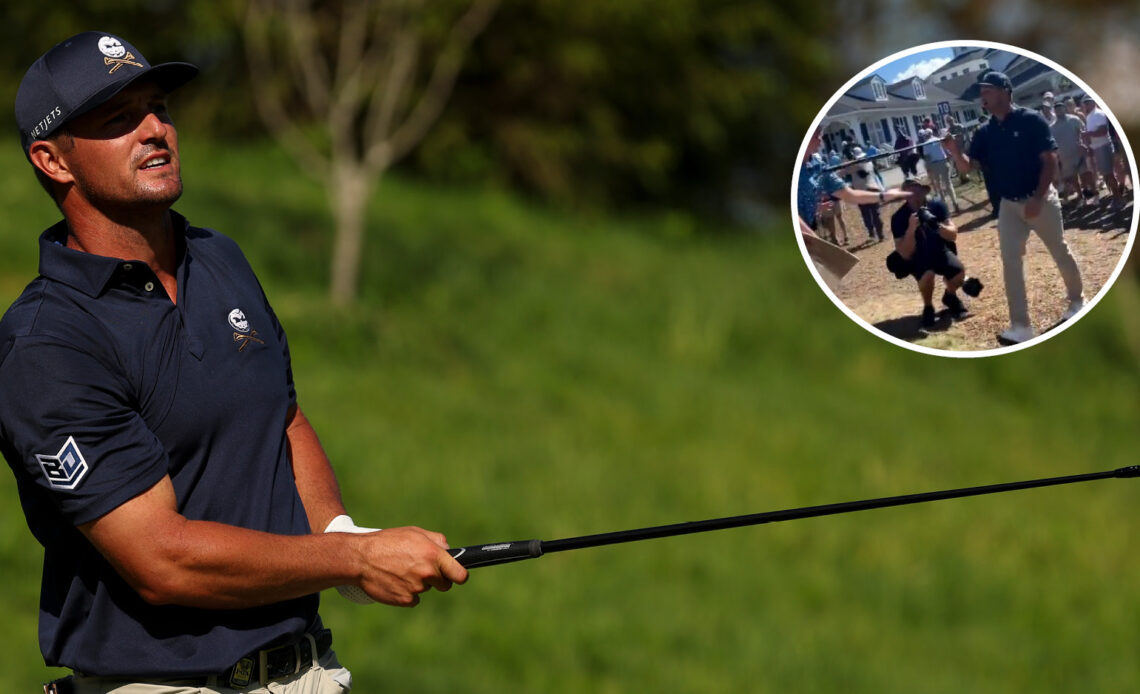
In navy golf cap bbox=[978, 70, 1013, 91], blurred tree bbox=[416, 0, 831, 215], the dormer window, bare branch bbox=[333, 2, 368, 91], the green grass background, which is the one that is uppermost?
bare branch bbox=[333, 2, 368, 91]

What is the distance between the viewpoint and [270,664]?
2791 mm

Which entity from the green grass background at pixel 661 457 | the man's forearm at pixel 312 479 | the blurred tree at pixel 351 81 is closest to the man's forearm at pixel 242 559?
the man's forearm at pixel 312 479

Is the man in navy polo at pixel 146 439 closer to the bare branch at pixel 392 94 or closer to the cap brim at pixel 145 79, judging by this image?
the cap brim at pixel 145 79

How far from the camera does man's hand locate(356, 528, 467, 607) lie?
2.62 meters

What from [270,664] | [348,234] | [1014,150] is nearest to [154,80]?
[270,664]

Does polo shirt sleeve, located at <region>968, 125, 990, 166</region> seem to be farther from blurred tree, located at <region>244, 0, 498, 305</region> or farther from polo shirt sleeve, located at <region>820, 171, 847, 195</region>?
blurred tree, located at <region>244, 0, 498, 305</region>

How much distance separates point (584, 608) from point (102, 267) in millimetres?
6114

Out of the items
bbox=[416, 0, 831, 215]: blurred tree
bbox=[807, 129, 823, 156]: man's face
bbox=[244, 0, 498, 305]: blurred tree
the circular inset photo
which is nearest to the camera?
the circular inset photo

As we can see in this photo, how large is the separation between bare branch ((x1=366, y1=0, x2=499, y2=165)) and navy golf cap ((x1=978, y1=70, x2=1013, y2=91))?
12.2m

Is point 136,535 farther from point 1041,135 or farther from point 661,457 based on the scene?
point 661,457

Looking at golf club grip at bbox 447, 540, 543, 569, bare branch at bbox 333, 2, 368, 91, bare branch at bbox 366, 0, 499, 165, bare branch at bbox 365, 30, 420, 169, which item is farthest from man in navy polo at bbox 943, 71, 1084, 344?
bare branch at bbox 366, 0, 499, 165

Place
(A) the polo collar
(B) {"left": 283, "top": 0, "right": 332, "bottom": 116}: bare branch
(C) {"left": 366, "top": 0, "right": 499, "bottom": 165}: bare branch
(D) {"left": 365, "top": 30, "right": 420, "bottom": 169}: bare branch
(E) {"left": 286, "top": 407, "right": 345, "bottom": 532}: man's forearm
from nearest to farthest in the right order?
(A) the polo collar → (E) {"left": 286, "top": 407, "right": 345, "bottom": 532}: man's forearm → (B) {"left": 283, "top": 0, "right": 332, "bottom": 116}: bare branch → (D) {"left": 365, "top": 30, "right": 420, "bottom": 169}: bare branch → (C) {"left": 366, "top": 0, "right": 499, "bottom": 165}: bare branch

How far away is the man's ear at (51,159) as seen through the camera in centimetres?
267

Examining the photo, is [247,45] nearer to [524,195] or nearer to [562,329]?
[524,195]
